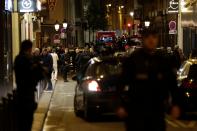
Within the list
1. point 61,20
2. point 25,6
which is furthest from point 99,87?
point 61,20

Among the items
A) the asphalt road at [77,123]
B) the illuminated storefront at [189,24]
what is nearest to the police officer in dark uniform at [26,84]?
the asphalt road at [77,123]

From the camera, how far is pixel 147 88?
8180 millimetres

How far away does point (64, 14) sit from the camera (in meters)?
82.1

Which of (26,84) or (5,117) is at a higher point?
(26,84)

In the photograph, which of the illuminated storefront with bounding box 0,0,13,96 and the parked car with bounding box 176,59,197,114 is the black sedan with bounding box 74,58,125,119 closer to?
the parked car with bounding box 176,59,197,114

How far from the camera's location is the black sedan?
54.1ft

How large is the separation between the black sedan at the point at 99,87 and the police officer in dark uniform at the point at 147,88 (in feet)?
25.6

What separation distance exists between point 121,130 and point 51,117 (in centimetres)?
384

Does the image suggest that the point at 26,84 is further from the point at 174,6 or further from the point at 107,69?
the point at 174,6

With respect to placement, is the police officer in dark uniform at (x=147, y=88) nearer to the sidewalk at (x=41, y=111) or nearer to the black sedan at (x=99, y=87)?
the sidewalk at (x=41, y=111)

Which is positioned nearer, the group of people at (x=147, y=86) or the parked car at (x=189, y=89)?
the group of people at (x=147, y=86)

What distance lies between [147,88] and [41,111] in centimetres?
1165

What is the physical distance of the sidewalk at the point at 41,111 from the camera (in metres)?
15.9

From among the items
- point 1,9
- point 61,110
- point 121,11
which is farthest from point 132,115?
point 121,11
